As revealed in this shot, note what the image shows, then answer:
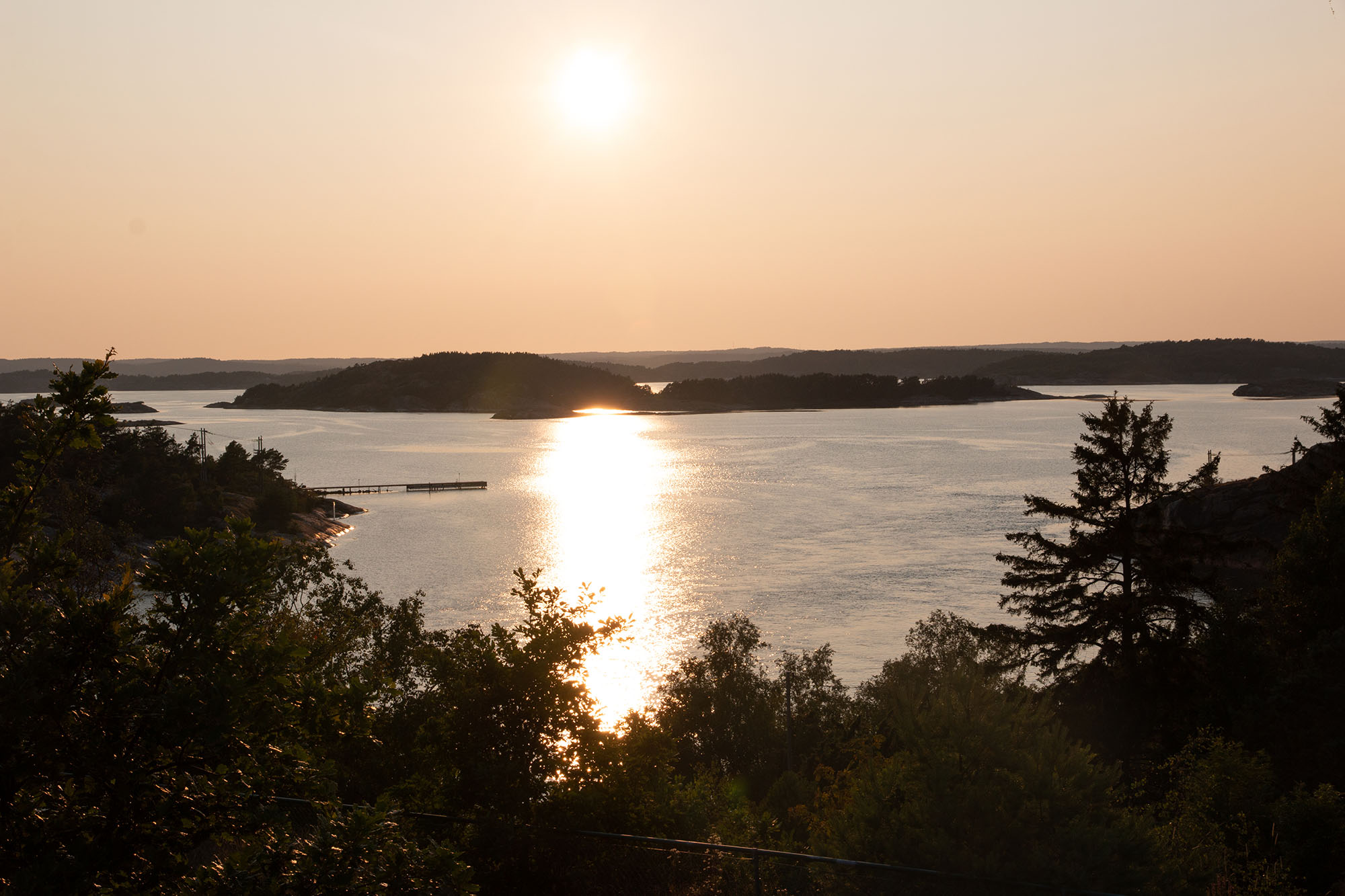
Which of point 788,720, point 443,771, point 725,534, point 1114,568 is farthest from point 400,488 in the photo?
point 443,771

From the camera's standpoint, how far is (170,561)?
8016 mm

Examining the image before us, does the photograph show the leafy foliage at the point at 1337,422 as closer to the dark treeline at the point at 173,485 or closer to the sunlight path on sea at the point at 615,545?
the sunlight path on sea at the point at 615,545

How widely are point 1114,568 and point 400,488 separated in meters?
107

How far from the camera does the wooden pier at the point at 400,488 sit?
123500 mm

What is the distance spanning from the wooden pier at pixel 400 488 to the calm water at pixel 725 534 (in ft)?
9.97

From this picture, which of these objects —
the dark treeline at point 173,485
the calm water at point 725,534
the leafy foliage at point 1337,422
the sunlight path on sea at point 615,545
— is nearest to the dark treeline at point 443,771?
the sunlight path on sea at point 615,545

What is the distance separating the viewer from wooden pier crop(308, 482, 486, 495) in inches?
4862

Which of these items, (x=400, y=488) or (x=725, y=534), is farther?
(x=400, y=488)

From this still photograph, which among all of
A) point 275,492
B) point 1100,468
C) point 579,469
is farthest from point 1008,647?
point 579,469

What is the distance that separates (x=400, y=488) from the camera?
13225 cm

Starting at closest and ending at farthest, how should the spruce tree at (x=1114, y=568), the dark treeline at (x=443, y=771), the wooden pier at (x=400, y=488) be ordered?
the dark treeline at (x=443, y=771)
the spruce tree at (x=1114, y=568)
the wooden pier at (x=400, y=488)

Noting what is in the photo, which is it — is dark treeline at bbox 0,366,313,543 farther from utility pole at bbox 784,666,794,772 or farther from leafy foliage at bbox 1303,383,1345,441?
leafy foliage at bbox 1303,383,1345,441

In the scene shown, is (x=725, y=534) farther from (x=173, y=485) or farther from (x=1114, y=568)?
(x=1114, y=568)

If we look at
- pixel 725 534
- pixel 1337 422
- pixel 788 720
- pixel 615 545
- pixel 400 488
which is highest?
pixel 1337 422
